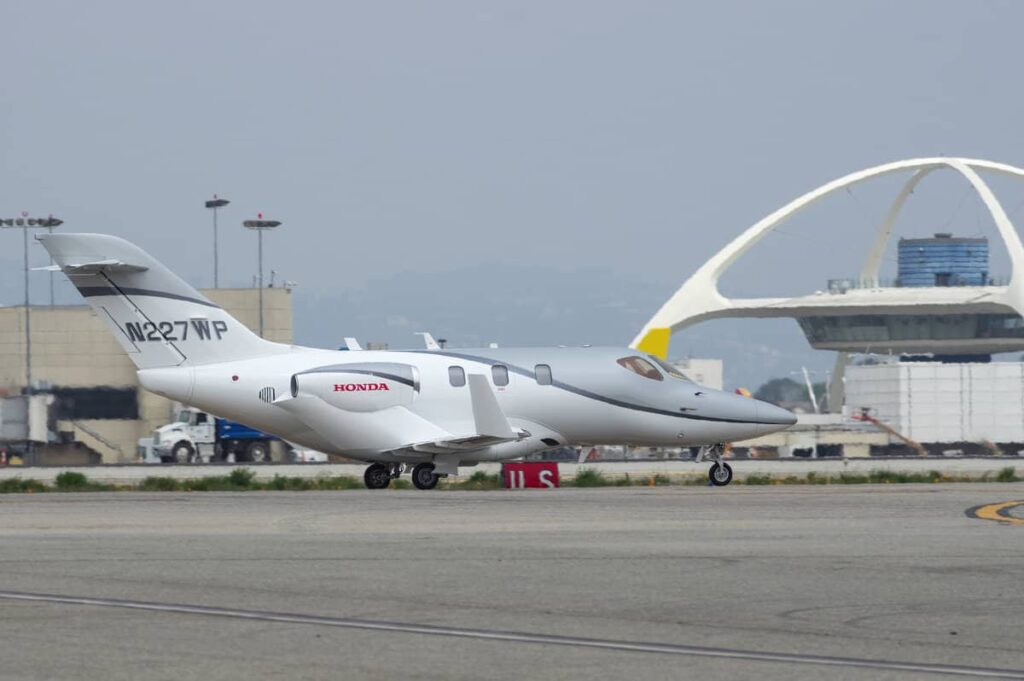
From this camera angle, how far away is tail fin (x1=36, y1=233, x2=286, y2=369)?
109 feet

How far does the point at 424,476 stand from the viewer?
34.6 meters

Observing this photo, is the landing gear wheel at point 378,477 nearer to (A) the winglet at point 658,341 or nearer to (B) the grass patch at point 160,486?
(B) the grass patch at point 160,486

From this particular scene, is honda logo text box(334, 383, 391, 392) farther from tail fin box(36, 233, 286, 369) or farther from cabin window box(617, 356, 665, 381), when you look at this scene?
cabin window box(617, 356, 665, 381)

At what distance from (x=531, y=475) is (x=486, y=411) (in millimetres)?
2610

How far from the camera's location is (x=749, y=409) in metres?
35.6

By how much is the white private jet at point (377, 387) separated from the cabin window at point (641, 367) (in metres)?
0.05

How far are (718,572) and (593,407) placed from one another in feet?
60.3

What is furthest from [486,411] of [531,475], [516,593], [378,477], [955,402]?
[955,402]

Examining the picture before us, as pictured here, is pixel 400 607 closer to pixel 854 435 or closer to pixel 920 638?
pixel 920 638

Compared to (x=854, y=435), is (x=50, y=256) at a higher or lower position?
higher

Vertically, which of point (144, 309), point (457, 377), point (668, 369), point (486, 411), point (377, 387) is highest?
point (144, 309)

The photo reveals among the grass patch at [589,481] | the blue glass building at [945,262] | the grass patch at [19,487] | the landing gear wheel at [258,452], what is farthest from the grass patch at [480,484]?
the blue glass building at [945,262]

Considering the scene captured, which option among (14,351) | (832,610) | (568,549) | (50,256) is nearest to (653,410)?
(50,256)

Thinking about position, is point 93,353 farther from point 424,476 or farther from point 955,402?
point 955,402
